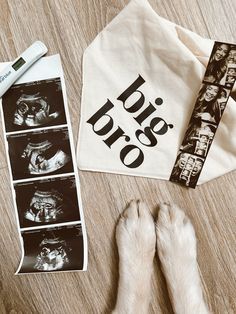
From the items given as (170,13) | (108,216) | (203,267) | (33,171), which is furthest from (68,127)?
(203,267)

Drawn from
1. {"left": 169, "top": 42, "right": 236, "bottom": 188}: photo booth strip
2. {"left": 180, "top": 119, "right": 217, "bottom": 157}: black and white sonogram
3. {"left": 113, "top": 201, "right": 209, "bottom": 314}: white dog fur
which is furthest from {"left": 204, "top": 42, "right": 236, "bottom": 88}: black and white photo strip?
{"left": 113, "top": 201, "right": 209, "bottom": 314}: white dog fur

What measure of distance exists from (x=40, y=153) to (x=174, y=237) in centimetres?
38

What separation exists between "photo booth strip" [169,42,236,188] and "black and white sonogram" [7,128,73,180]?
0.89 ft

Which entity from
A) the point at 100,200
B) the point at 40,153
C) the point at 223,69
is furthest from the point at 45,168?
the point at 223,69

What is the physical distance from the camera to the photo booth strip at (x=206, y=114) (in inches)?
43.4

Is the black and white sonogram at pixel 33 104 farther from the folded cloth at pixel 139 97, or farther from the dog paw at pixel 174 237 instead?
the dog paw at pixel 174 237

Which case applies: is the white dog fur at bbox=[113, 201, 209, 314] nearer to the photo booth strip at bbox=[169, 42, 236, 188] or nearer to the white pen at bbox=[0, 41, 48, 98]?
the photo booth strip at bbox=[169, 42, 236, 188]

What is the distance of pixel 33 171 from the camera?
3.81 feet

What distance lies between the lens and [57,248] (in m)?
1.16

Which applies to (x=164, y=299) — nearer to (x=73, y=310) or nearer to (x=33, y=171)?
(x=73, y=310)

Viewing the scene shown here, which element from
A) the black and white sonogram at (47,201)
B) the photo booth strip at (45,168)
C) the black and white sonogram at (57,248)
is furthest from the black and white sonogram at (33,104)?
the black and white sonogram at (57,248)

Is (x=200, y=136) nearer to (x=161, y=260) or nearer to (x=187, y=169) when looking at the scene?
(x=187, y=169)

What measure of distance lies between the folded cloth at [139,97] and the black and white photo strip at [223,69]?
0.9 inches

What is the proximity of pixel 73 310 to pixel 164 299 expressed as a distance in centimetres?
23
